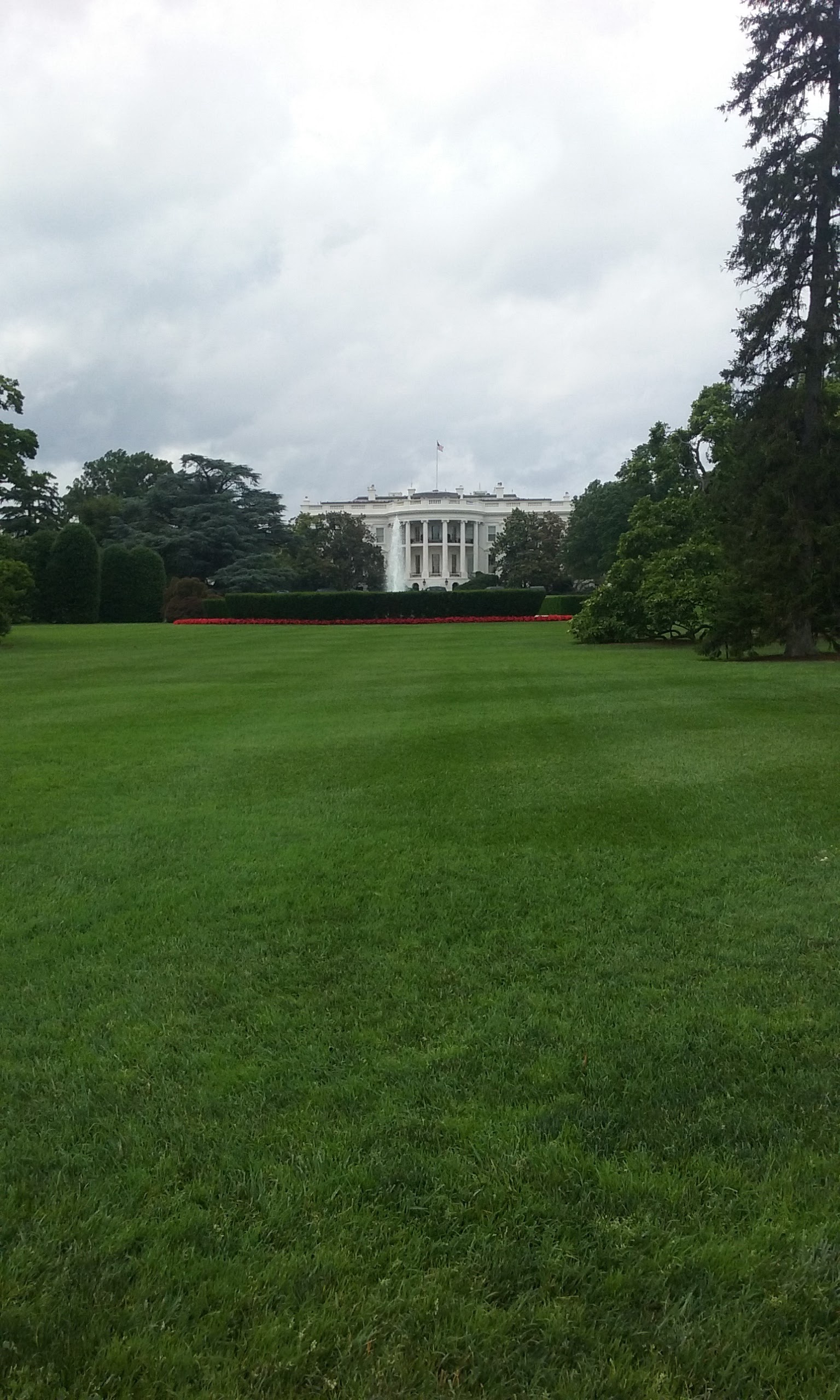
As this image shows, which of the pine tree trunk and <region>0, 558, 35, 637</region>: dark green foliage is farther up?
the pine tree trunk

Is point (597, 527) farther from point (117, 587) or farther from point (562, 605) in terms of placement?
point (117, 587)

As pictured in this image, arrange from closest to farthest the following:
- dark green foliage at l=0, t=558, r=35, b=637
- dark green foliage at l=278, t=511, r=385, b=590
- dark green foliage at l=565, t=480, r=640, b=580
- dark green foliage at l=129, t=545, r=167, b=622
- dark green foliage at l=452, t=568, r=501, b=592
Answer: dark green foliage at l=0, t=558, r=35, b=637, dark green foliage at l=129, t=545, r=167, b=622, dark green foliage at l=565, t=480, r=640, b=580, dark green foliage at l=278, t=511, r=385, b=590, dark green foliage at l=452, t=568, r=501, b=592

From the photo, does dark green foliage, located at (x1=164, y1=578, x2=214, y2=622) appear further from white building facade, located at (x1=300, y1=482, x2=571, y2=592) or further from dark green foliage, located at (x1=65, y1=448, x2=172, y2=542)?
white building facade, located at (x1=300, y1=482, x2=571, y2=592)

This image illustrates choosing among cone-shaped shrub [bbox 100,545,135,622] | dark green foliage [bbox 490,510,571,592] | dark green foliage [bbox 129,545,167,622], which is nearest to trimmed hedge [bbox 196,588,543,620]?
→ dark green foliage [bbox 129,545,167,622]

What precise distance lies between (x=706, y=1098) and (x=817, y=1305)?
3.06 ft

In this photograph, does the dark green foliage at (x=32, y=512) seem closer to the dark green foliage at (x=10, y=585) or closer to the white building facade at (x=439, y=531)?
the dark green foliage at (x=10, y=585)

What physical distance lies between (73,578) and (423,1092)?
4658cm

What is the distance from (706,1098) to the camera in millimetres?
3309

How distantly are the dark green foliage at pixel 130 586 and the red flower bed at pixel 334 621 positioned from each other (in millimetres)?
2214

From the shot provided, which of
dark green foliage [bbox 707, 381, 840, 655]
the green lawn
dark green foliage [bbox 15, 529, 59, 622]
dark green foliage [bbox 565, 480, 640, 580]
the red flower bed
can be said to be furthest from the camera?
dark green foliage [bbox 565, 480, 640, 580]

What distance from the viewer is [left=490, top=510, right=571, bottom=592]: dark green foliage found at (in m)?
80.9

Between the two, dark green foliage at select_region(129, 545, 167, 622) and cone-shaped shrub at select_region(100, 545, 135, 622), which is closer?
cone-shaped shrub at select_region(100, 545, 135, 622)

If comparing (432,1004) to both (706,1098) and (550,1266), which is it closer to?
(706,1098)

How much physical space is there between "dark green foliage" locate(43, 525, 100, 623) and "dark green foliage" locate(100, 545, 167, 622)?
2.15 m
